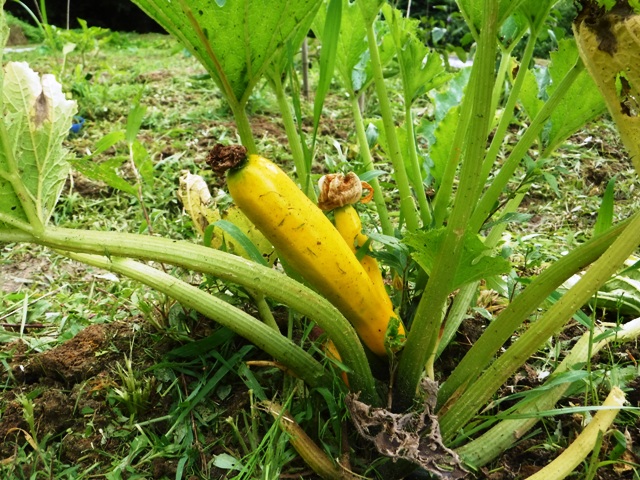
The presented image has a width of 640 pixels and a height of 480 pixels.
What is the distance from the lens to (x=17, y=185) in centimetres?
99

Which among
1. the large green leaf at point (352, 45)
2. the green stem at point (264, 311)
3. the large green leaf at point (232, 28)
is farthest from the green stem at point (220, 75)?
the large green leaf at point (352, 45)

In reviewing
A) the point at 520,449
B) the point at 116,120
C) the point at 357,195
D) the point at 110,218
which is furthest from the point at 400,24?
the point at 116,120

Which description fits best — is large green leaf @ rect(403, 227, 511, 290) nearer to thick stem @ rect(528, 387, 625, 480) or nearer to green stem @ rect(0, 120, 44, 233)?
thick stem @ rect(528, 387, 625, 480)

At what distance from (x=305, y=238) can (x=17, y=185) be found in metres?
0.49

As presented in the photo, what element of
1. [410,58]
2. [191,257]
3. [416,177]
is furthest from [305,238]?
[410,58]

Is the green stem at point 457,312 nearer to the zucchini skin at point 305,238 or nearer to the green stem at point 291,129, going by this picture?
the zucchini skin at point 305,238

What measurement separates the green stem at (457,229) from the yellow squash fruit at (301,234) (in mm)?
116

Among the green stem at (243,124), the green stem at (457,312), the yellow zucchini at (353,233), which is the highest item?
the green stem at (243,124)

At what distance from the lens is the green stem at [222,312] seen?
105cm

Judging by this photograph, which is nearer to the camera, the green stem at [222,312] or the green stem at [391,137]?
the green stem at [222,312]

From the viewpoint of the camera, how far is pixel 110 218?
245 cm

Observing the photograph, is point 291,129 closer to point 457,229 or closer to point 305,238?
point 305,238

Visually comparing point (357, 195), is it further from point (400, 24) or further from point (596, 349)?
point (596, 349)

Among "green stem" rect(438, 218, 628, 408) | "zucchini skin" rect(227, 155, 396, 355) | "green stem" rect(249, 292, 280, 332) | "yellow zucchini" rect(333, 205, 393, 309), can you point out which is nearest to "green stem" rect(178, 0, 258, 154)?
"zucchini skin" rect(227, 155, 396, 355)
